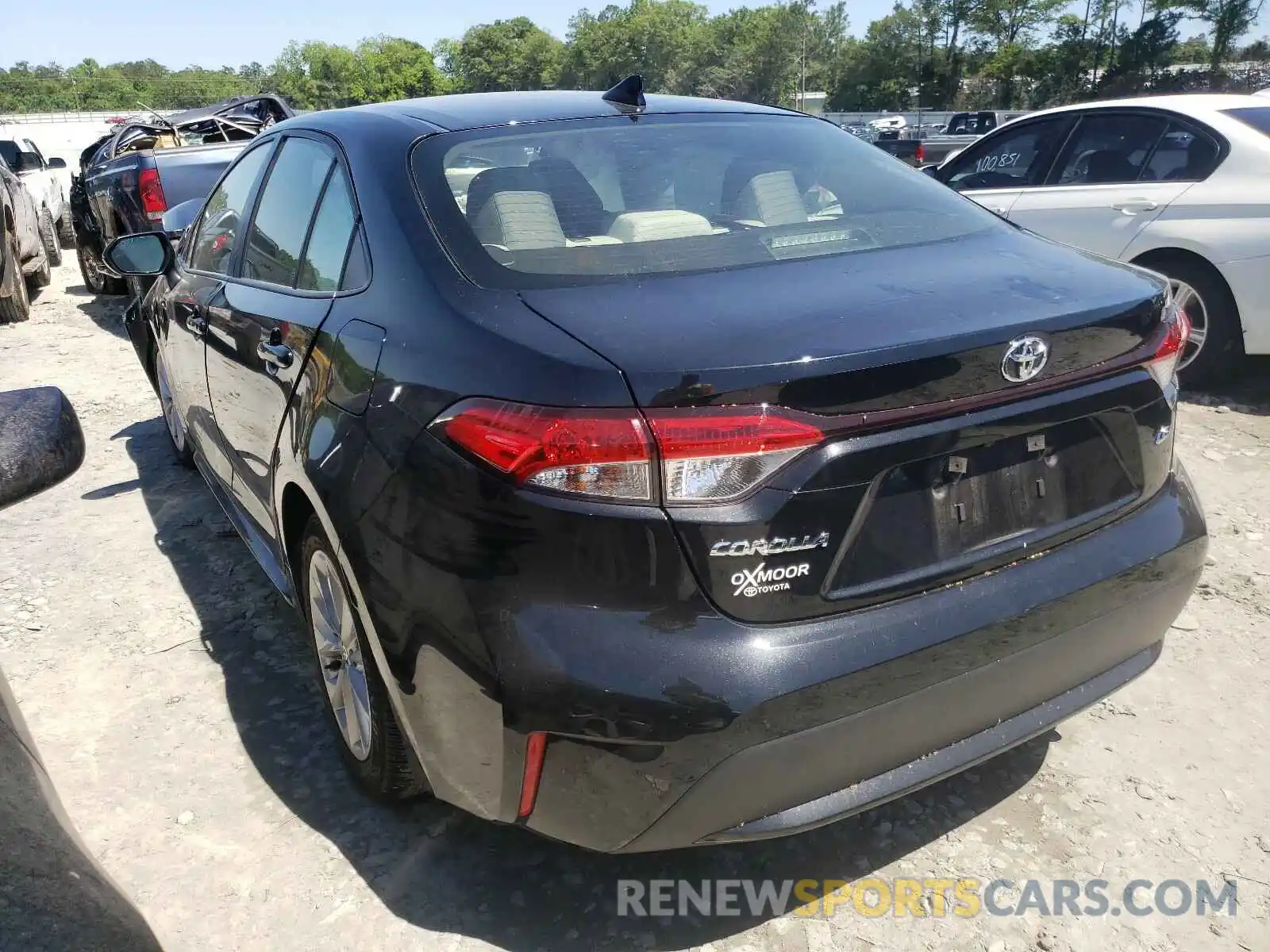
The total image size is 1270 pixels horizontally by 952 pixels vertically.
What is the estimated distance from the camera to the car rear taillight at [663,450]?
1678 mm

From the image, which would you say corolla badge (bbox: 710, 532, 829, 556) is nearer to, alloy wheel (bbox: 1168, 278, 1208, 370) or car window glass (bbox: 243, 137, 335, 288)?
car window glass (bbox: 243, 137, 335, 288)

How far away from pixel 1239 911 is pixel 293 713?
8.08ft

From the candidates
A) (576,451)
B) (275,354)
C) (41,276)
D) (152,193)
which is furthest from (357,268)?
(41,276)

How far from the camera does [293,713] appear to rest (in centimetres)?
302

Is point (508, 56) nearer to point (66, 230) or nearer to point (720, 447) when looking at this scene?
point (66, 230)

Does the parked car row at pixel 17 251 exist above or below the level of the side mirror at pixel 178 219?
A: below

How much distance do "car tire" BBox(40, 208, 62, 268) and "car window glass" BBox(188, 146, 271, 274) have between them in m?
9.68

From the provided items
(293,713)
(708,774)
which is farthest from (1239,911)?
(293,713)

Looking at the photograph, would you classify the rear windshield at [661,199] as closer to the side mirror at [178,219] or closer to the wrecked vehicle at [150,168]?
the side mirror at [178,219]

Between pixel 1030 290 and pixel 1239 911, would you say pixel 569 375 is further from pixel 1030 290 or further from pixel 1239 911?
pixel 1239 911

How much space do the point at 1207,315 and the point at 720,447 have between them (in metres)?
4.84

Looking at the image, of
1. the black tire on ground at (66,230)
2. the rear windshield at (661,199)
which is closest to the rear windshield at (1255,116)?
the rear windshield at (661,199)

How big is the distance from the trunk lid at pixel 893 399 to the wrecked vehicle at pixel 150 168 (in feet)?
15.9

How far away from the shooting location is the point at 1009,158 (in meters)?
6.54
